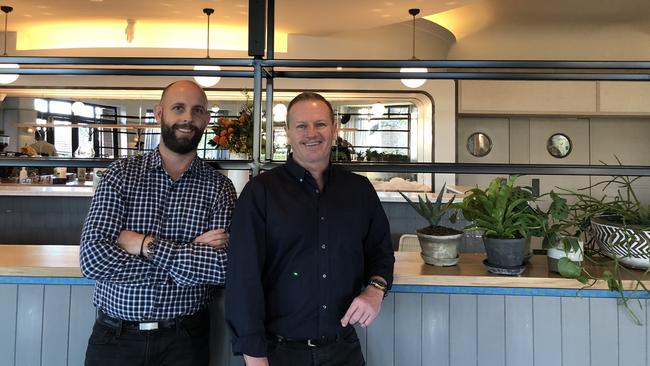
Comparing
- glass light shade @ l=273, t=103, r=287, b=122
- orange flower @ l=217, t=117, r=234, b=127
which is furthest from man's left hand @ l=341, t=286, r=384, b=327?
glass light shade @ l=273, t=103, r=287, b=122

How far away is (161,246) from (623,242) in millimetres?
1439

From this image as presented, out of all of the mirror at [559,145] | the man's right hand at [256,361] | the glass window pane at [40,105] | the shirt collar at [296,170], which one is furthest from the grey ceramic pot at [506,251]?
the glass window pane at [40,105]

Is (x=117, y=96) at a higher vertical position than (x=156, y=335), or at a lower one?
higher

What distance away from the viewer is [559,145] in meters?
7.14

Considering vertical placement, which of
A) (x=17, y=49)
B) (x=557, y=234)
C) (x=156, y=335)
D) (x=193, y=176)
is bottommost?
(x=156, y=335)

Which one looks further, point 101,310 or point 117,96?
point 117,96

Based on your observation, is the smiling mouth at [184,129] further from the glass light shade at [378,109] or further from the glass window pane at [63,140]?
the glass window pane at [63,140]

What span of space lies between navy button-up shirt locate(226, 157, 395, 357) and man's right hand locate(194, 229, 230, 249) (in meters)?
0.13

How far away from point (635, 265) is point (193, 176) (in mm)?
1484

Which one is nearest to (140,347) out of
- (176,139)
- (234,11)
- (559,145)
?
(176,139)

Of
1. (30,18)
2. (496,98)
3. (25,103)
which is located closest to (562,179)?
(496,98)

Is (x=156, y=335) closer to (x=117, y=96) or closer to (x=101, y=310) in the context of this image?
(x=101, y=310)

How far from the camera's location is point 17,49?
625cm

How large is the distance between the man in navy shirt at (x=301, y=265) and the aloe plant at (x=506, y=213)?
1.25 feet
